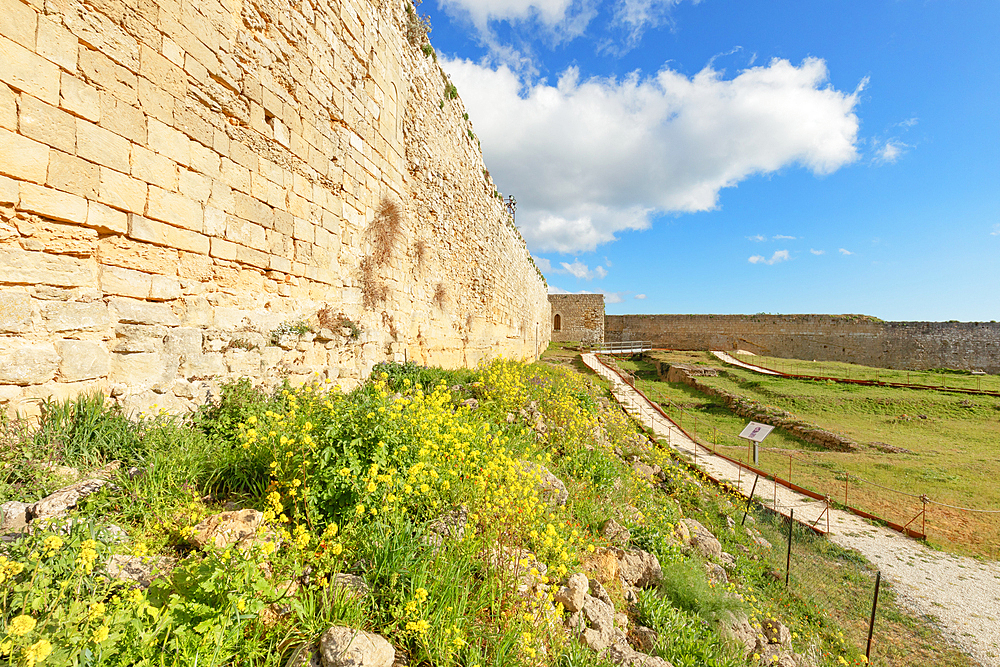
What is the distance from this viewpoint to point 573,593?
2.96 m

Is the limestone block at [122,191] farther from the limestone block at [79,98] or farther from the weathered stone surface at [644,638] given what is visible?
the weathered stone surface at [644,638]

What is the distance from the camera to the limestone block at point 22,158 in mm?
2584

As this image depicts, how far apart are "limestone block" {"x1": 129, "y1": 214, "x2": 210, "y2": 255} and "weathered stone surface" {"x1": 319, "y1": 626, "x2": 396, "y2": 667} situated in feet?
10.8

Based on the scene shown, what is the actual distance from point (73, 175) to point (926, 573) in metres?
12.0

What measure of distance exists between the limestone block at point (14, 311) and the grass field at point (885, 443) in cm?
1298

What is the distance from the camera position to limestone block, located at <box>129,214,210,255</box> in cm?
330

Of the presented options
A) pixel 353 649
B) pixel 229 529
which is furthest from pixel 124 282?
pixel 353 649

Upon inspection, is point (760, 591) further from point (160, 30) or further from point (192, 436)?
Answer: point (160, 30)

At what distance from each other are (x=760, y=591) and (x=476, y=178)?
10344mm

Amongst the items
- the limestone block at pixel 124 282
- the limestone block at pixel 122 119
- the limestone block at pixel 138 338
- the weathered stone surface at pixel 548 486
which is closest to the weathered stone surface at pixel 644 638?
the weathered stone surface at pixel 548 486

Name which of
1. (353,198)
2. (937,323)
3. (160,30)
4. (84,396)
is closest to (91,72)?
(160,30)

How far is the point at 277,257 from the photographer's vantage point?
185 inches

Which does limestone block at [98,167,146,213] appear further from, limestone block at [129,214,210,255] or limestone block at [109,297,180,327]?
limestone block at [109,297,180,327]

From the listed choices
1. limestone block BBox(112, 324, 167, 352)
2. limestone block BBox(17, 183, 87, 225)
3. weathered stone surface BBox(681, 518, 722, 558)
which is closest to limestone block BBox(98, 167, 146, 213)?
limestone block BBox(17, 183, 87, 225)
